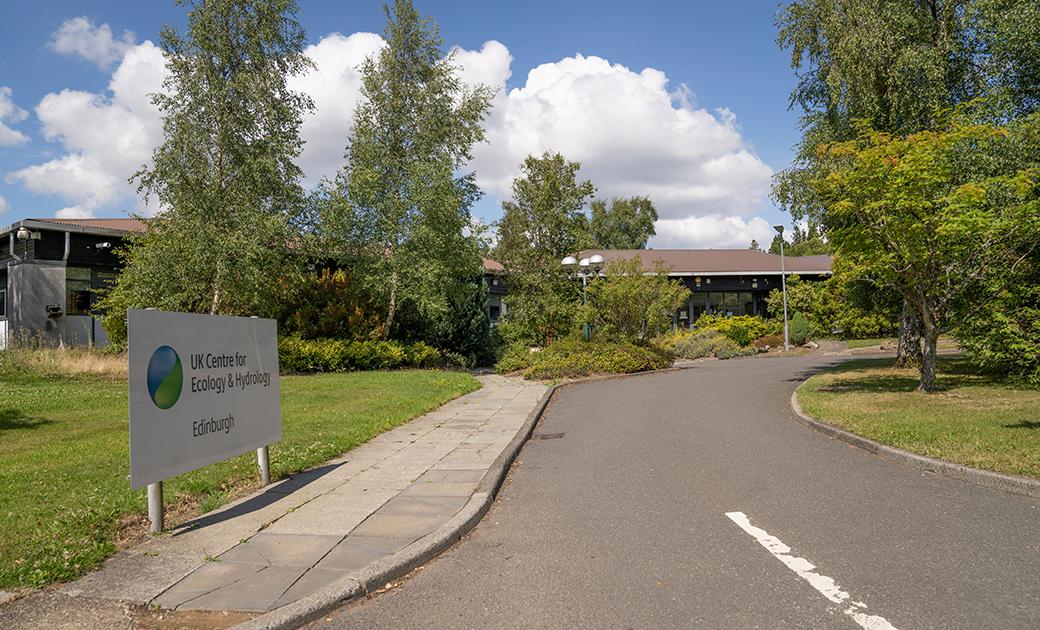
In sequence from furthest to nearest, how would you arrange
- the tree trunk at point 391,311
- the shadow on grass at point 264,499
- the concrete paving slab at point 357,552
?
the tree trunk at point 391,311 → the shadow on grass at point 264,499 → the concrete paving slab at point 357,552

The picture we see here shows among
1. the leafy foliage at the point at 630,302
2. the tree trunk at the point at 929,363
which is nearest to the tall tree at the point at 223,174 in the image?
the leafy foliage at the point at 630,302

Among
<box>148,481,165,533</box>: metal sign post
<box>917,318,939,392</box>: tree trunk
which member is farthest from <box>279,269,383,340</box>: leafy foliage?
<box>148,481,165,533</box>: metal sign post

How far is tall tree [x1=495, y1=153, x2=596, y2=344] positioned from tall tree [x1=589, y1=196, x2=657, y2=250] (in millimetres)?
43135

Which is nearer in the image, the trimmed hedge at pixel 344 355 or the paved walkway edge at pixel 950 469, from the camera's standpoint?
the paved walkway edge at pixel 950 469

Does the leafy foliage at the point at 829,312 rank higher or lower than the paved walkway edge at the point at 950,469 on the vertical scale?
higher

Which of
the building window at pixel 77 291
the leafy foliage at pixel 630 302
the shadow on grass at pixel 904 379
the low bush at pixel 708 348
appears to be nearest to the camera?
the shadow on grass at pixel 904 379

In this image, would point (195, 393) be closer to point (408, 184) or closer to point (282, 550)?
point (282, 550)

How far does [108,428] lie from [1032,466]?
1234 centimetres

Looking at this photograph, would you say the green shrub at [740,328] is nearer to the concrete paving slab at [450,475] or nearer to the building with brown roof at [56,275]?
the building with brown roof at [56,275]

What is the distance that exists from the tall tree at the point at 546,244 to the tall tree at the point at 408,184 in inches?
96.6

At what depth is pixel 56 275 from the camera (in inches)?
1072

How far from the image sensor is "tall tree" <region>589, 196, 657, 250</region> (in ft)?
232

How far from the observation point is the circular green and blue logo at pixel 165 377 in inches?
214

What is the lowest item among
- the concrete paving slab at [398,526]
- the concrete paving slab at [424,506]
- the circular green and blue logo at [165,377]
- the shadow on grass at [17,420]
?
the concrete paving slab at [424,506]
